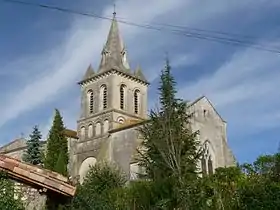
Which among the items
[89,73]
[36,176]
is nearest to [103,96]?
[89,73]

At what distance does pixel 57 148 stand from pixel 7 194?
32.8 metres

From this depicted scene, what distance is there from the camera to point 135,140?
1927 inches

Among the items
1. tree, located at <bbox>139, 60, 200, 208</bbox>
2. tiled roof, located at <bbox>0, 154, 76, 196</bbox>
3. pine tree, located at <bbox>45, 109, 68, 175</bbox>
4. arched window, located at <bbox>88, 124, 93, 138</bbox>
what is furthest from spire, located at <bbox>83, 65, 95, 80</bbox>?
tiled roof, located at <bbox>0, 154, 76, 196</bbox>

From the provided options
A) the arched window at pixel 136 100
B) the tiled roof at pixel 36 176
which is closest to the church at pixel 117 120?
the arched window at pixel 136 100

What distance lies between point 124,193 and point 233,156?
27.2 meters

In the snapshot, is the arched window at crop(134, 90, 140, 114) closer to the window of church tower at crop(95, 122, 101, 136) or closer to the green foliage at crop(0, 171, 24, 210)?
the window of church tower at crop(95, 122, 101, 136)

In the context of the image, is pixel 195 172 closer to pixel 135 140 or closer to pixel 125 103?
pixel 135 140

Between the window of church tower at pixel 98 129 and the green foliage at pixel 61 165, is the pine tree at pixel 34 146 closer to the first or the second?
the green foliage at pixel 61 165

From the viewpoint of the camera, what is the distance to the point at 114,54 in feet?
194

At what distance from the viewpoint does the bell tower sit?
5547cm

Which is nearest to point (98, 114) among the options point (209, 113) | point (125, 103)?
point (125, 103)

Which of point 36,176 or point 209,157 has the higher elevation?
point 209,157

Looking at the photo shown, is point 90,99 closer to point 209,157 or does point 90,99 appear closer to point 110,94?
point 110,94

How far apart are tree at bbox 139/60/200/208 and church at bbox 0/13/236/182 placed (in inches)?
600
